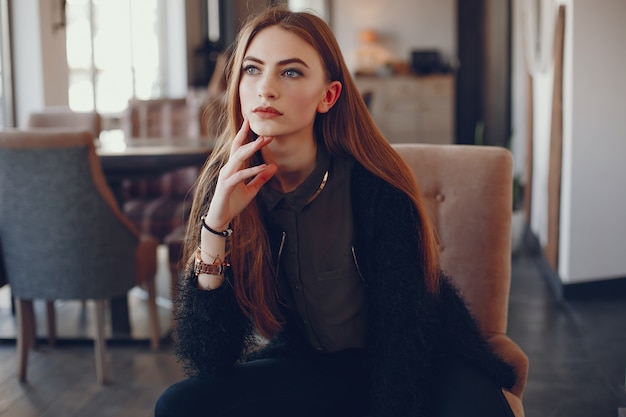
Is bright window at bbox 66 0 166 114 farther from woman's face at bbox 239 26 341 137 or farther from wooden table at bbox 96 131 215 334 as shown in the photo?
woman's face at bbox 239 26 341 137

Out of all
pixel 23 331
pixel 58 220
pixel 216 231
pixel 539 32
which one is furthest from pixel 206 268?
pixel 539 32

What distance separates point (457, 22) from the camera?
36.3ft

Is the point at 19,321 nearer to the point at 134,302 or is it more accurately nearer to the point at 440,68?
the point at 134,302

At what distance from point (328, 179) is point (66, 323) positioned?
2.50 m

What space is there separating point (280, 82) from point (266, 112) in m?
0.06

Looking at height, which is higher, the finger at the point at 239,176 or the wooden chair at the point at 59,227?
the finger at the point at 239,176

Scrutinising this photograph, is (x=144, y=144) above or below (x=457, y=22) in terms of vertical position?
below

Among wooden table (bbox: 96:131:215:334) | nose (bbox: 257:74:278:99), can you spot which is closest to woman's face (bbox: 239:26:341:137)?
nose (bbox: 257:74:278:99)

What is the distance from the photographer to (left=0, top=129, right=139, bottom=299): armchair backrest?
8.73 ft

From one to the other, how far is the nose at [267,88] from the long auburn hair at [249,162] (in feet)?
0.30

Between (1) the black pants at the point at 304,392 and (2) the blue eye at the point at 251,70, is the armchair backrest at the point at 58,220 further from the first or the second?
(1) the black pants at the point at 304,392

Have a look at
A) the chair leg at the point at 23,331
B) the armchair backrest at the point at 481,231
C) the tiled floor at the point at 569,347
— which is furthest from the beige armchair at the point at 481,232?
the chair leg at the point at 23,331

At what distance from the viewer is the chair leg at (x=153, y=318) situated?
3170mm

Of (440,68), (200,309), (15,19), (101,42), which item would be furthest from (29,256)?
(440,68)
